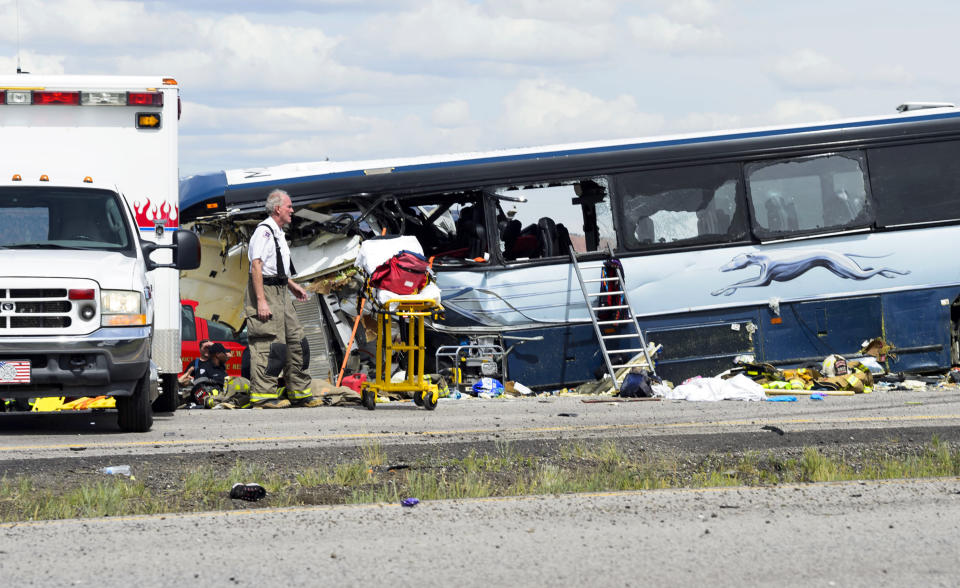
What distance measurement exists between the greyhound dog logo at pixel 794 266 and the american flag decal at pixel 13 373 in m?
8.16

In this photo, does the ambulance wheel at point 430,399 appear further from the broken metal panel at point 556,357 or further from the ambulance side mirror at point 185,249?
the ambulance side mirror at point 185,249

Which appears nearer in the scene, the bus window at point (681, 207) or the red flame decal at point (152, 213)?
the red flame decal at point (152, 213)

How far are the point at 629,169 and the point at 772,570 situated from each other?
32.8 feet

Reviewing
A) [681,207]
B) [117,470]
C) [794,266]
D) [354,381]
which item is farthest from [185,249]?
[794,266]

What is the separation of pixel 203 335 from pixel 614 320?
198 inches

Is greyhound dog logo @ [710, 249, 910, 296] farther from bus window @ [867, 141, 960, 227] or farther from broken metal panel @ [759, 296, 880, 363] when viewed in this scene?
bus window @ [867, 141, 960, 227]

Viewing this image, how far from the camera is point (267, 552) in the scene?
5.81 m

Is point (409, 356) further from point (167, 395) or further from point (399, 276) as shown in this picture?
point (167, 395)

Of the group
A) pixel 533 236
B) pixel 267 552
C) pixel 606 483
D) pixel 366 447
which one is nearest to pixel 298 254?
pixel 533 236

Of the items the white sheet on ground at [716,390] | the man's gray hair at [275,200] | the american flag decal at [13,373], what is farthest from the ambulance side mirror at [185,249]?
the white sheet on ground at [716,390]

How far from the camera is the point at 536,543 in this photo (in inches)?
237

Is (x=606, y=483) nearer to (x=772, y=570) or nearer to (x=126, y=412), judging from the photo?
(x=772, y=570)

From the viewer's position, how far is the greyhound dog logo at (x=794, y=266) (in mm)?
14938

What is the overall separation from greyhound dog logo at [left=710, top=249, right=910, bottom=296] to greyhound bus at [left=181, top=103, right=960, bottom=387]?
17mm
